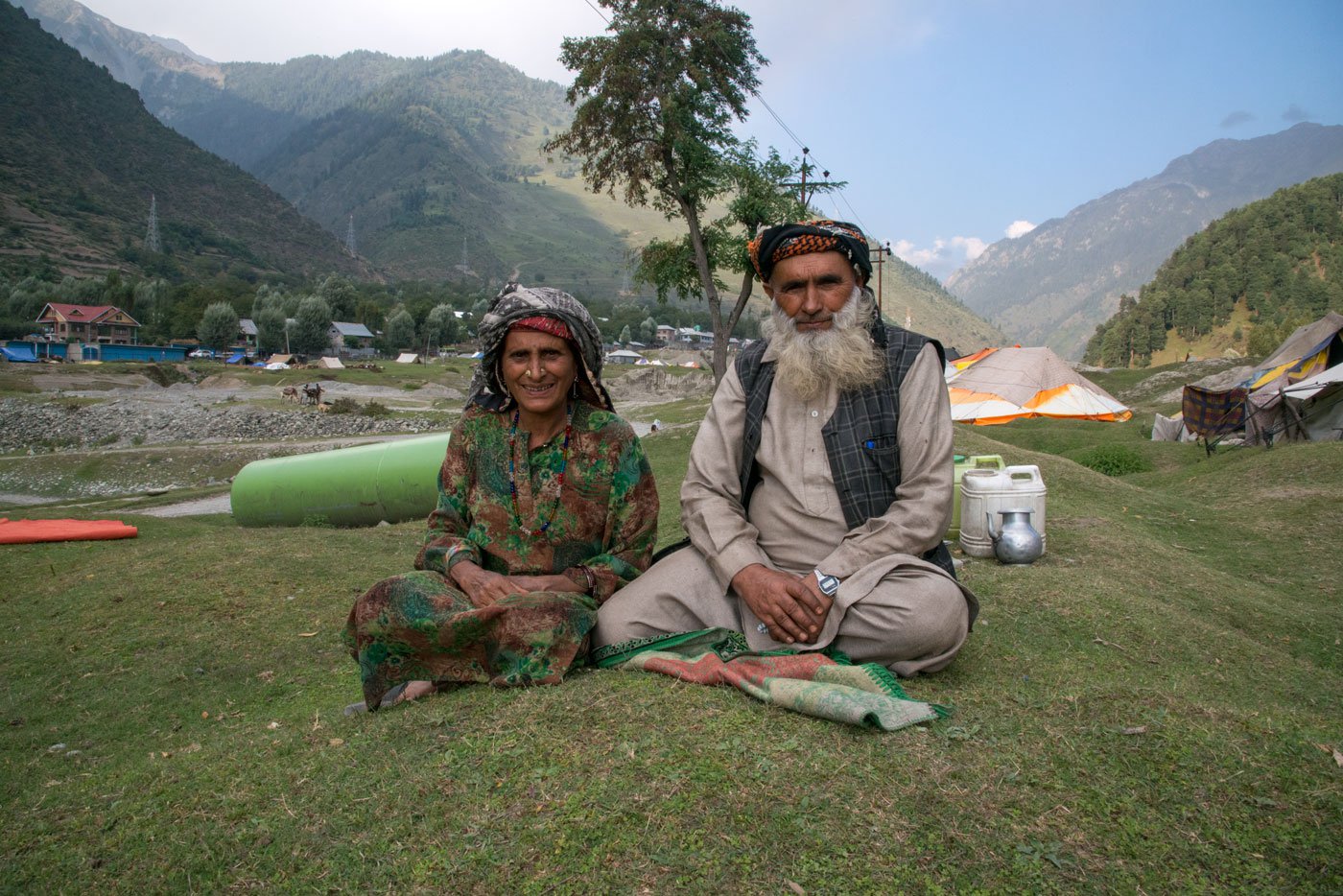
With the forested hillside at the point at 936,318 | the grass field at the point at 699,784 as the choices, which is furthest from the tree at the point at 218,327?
the forested hillside at the point at 936,318

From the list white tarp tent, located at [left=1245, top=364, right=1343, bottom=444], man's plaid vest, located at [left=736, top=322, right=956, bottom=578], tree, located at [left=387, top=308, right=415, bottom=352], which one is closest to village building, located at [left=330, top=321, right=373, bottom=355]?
tree, located at [left=387, top=308, right=415, bottom=352]

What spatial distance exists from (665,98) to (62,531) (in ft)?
48.6

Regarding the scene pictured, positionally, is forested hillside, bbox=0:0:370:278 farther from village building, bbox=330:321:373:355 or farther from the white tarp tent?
the white tarp tent

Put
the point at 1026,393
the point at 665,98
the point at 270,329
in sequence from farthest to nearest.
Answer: the point at 270,329 → the point at 1026,393 → the point at 665,98

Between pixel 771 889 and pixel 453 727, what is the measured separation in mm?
1253

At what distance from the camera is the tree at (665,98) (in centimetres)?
1872

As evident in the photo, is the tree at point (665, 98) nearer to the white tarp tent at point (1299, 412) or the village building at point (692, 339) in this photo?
the white tarp tent at point (1299, 412)

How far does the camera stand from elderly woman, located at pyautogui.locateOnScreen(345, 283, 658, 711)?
3.24 m

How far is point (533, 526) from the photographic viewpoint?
3.45m

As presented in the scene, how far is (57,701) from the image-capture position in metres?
4.30

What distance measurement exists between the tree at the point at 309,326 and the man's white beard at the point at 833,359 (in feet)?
248

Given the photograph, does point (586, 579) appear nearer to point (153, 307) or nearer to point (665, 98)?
point (665, 98)

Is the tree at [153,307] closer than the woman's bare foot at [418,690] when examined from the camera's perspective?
No

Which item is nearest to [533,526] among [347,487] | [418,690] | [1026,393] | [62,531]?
[418,690]
